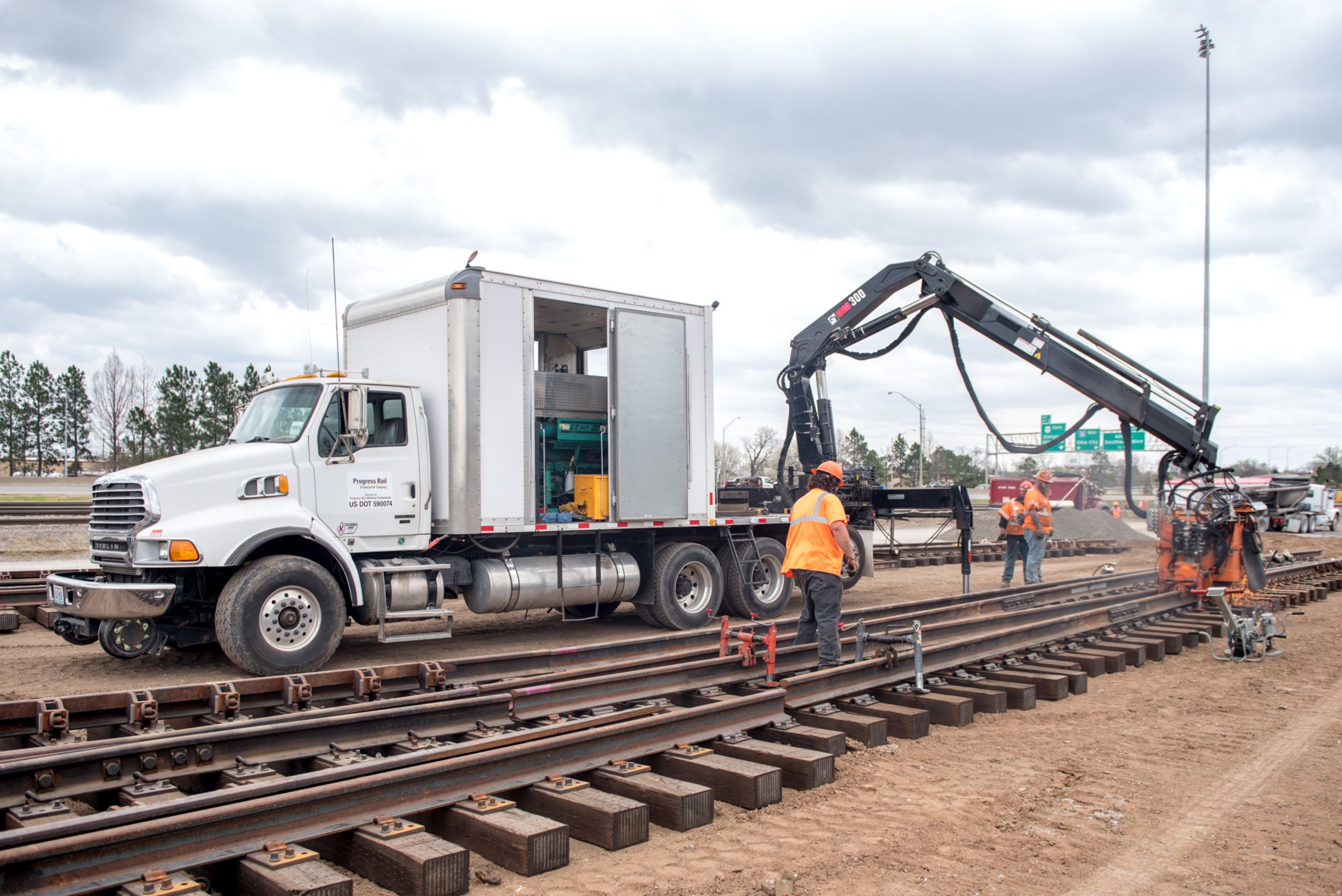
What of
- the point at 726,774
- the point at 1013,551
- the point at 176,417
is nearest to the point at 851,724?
the point at 726,774

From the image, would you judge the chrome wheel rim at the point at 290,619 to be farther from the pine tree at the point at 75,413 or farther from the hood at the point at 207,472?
the pine tree at the point at 75,413

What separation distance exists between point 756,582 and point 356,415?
5.85 m

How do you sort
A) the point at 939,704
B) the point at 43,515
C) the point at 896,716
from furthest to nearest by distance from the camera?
the point at 43,515
the point at 939,704
the point at 896,716

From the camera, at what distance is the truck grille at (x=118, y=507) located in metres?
8.52

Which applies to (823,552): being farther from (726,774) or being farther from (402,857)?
(402,857)

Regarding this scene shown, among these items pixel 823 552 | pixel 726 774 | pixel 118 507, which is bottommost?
pixel 726 774

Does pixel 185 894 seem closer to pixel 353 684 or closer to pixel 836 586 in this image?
pixel 353 684

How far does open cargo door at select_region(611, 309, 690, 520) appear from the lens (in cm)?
1127

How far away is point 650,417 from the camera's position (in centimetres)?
1155

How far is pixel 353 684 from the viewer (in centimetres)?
691

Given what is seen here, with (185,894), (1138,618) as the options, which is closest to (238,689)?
(185,894)

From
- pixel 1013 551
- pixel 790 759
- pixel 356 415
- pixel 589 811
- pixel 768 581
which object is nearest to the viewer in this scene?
pixel 589 811

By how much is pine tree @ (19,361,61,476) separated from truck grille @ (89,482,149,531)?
61016 millimetres

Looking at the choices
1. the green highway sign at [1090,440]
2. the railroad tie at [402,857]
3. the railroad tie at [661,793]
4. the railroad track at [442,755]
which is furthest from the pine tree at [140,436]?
the green highway sign at [1090,440]
